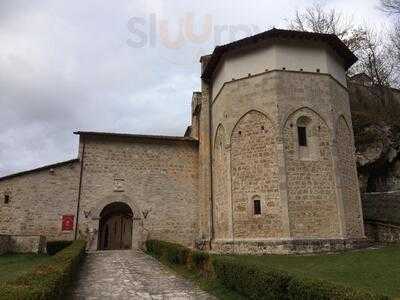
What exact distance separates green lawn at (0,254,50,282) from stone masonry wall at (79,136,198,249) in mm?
2843

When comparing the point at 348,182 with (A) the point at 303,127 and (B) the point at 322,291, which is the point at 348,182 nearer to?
(A) the point at 303,127

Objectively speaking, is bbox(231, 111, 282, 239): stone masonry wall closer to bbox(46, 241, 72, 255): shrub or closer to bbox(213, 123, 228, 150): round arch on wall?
bbox(213, 123, 228, 150): round arch on wall

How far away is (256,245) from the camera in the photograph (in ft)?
46.4

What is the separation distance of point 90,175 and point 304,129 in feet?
34.2

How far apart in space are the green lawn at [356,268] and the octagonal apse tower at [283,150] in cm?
186

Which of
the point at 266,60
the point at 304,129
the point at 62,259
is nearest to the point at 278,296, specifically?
the point at 62,259

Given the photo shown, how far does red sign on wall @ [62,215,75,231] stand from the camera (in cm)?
1711

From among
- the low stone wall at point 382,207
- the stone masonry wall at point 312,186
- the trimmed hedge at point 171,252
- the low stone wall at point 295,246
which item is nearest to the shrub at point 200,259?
the trimmed hedge at point 171,252

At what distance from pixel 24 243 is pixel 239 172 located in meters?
10.2

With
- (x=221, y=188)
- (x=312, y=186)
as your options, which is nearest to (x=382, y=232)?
(x=312, y=186)

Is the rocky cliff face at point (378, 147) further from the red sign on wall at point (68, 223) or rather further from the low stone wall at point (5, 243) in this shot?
the low stone wall at point (5, 243)

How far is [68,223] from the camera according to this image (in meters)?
17.2

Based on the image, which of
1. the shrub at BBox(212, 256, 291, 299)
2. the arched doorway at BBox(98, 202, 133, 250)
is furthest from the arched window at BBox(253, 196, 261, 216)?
the arched doorway at BBox(98, 202, 133, 250)

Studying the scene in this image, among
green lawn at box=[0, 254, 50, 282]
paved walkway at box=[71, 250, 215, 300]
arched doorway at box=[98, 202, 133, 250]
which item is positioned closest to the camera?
paved walkway at box=[71, 250, 215, 300]
